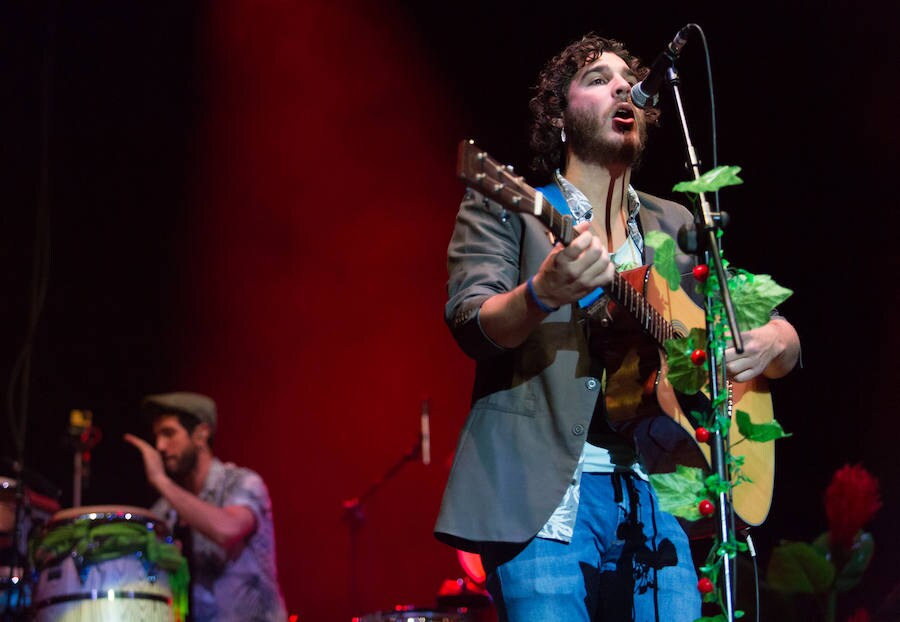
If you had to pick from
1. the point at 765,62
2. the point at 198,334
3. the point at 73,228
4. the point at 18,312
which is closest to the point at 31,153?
the point at 73,228

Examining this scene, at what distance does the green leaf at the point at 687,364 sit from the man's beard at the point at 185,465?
4.49 metres

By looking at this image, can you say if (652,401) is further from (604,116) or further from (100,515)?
(100,515)

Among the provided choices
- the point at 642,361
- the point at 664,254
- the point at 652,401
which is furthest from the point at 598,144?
the point at 652,401

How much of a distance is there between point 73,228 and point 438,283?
2.80 m

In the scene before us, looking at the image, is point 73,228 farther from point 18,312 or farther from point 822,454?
point 822,454

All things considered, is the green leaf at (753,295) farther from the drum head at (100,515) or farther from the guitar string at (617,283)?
the drum head at (100,515)

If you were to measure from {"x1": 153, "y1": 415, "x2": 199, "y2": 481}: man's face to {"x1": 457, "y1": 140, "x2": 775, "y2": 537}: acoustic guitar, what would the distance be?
4.23 metres

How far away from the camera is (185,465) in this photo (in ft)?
20.3

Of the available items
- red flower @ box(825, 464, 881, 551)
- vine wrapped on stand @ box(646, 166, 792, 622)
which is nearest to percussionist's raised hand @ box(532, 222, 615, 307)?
vine wrapped on stand @ box(646, 166, 792, 622)

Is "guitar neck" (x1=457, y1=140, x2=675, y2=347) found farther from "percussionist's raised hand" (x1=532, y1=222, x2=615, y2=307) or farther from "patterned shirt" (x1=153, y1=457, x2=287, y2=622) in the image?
"patterned shirt" (x1=153, y1=457, x2=287, y2=622)

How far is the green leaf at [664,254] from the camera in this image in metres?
2.32

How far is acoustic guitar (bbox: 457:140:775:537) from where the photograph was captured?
2.24 meters

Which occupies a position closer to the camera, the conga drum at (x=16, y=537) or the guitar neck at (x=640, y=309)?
the guitar neck at (x=640, y=309)

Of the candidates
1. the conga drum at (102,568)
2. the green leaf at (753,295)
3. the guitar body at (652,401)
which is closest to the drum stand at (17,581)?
the conga drum at (102,568)
